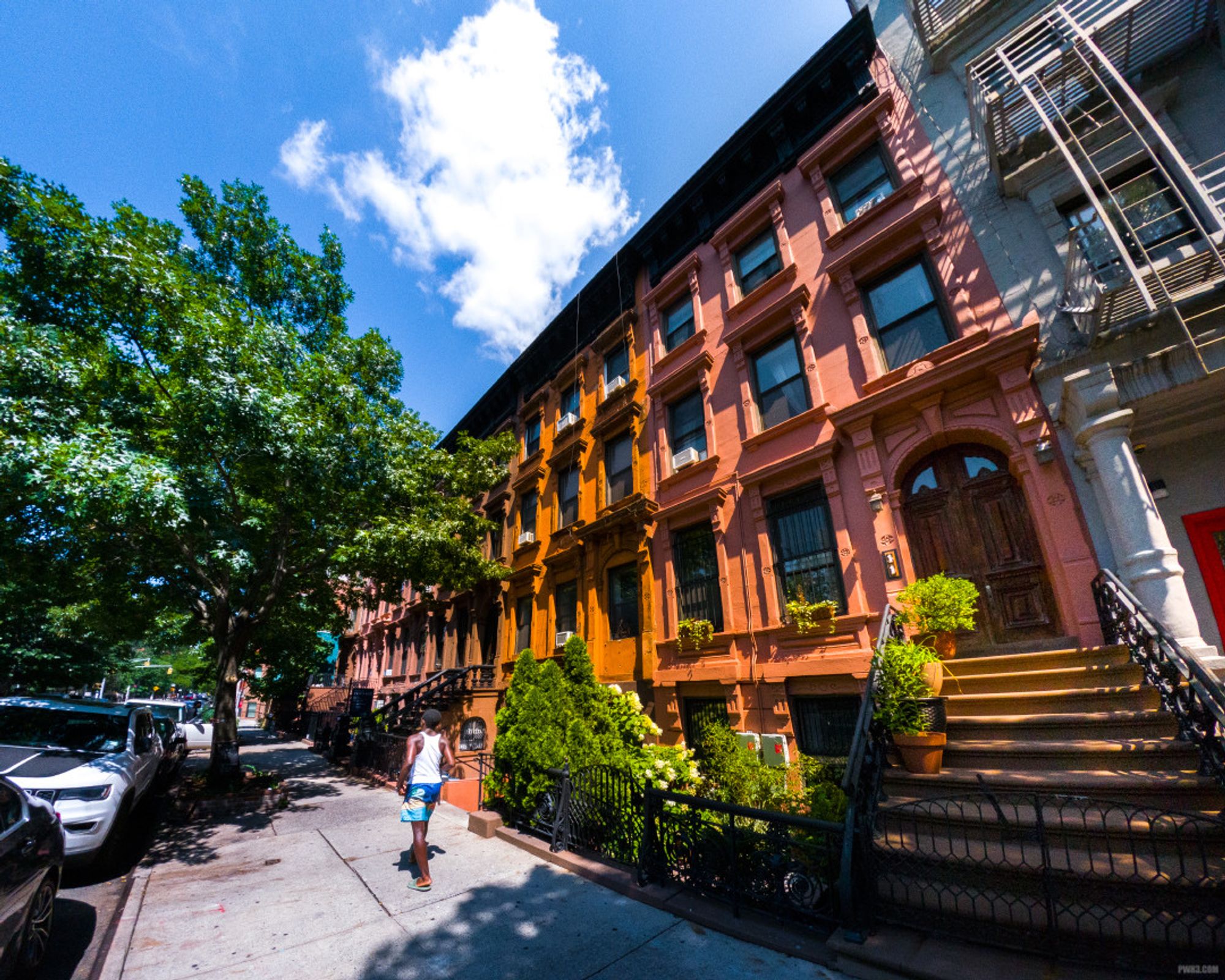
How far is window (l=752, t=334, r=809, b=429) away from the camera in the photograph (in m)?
9.81

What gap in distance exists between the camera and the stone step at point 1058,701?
16.3 ft

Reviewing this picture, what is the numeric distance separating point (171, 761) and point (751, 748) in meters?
13.0

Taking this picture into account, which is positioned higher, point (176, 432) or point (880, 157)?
point (880, 157)

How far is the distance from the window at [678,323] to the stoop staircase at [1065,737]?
947 cm

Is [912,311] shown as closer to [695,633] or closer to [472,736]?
[695,633]

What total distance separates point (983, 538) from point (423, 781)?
8117 millimetres

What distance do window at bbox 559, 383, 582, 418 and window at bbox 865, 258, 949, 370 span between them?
876cm

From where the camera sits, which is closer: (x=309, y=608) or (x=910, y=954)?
(x=910, y=954)

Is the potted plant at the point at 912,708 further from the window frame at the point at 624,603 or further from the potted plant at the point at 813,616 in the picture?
the window frame at the point at 624,603

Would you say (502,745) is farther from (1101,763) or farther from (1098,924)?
(1101,763)

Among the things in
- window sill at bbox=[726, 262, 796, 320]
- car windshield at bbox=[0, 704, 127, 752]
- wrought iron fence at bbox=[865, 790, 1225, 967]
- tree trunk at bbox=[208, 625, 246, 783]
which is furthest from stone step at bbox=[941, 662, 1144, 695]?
tree trunk at bbox=[208, 625, 246, 783]

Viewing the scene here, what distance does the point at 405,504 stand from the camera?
13.4m

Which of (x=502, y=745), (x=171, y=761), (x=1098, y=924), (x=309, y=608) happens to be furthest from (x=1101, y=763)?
(x=171, y=761)

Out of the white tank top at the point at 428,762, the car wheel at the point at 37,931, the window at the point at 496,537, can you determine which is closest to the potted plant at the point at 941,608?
the white tank top at the point at 428,762
